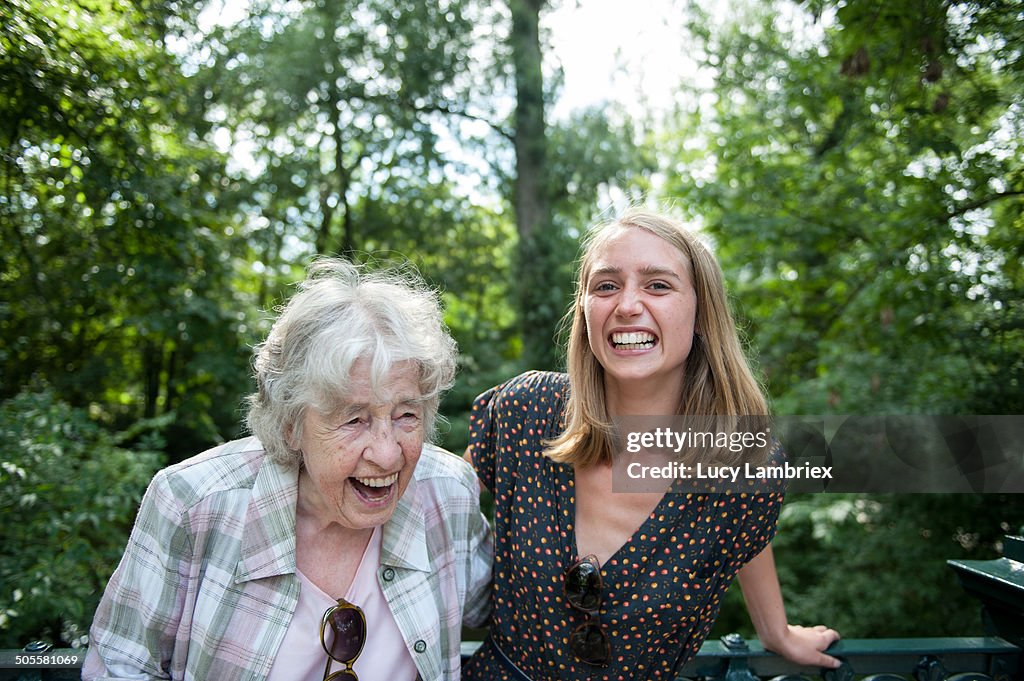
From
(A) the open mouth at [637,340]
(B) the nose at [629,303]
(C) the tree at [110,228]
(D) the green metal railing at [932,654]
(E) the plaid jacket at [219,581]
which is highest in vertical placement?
(C) the tree at [110,228]

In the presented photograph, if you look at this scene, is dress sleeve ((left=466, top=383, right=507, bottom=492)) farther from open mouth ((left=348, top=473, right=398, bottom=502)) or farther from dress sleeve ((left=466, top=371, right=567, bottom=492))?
open mouth ((left=348, top=473, right=398, bottom=502))

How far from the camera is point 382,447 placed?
162cm

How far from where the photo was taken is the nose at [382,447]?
1623 millimetres

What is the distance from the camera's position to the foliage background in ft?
9.53

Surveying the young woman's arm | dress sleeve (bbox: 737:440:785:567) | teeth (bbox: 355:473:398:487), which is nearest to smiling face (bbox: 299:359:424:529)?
teeth (bbox: 355:473:398:487)

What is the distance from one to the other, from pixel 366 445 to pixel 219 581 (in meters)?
0.46

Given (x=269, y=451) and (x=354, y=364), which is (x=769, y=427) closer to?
(x=354, y=364)

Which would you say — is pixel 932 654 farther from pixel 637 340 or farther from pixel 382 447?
pixel 382 447

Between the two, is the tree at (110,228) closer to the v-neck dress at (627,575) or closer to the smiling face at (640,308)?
the smiling face at (640,308)

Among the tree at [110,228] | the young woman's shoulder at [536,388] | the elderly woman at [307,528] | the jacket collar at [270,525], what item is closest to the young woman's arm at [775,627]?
the young woman's shoulder at [536,388]

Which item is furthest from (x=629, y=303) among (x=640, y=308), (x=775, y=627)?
(x=775, y=627)

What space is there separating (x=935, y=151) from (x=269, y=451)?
2.97m

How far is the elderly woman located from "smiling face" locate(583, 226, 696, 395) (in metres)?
0.40

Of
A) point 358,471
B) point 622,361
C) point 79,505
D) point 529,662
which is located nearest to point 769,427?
point 622,361
